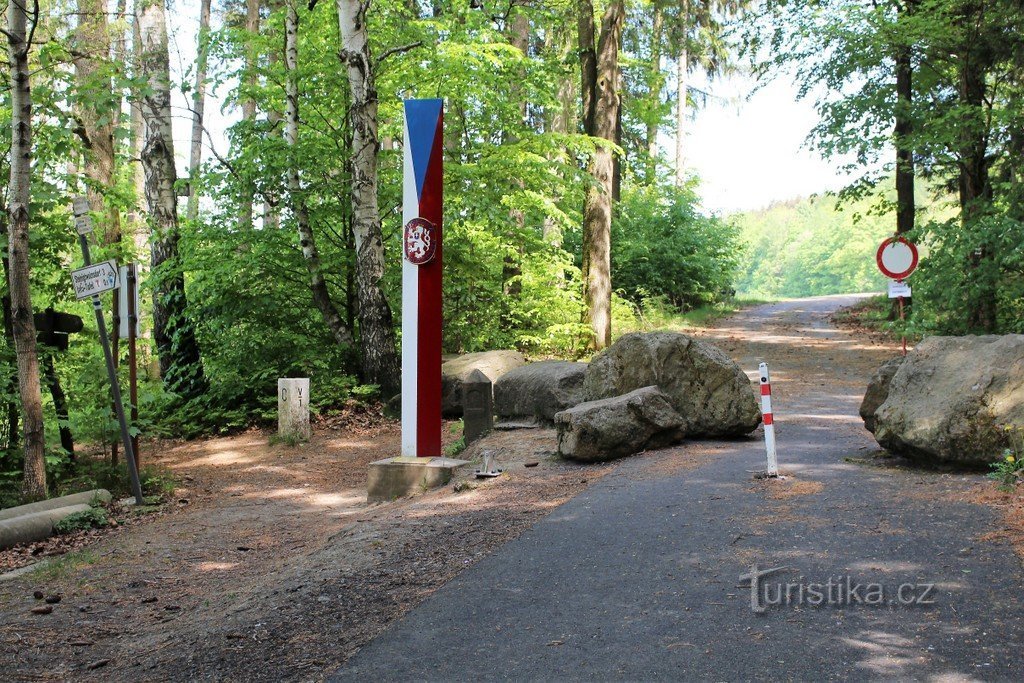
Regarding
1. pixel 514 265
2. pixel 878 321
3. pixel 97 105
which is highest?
pixel 97 105

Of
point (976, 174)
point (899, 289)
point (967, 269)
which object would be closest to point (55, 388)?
point (899, 289)

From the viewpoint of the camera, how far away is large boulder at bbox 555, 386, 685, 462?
9898 millimetres

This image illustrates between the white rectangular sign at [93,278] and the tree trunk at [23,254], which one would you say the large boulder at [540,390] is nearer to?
the white rectangular sign at [93,278]

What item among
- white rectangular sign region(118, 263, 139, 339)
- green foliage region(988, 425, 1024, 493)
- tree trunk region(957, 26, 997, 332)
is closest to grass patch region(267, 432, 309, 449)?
white rectangular sign region(118, 263, 139, 339)

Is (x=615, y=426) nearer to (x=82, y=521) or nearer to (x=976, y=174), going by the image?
(x=82, y=521)

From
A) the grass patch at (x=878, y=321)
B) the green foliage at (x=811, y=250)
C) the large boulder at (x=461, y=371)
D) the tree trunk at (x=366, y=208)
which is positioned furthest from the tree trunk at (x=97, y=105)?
the green foliage at (x=811, y=250)

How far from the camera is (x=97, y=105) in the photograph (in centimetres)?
1043

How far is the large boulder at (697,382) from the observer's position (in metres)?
10.7

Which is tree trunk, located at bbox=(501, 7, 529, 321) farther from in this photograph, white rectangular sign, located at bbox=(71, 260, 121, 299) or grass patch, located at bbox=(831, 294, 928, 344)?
white rectangular sign, located at bbox=(71, 260, 121, 299)

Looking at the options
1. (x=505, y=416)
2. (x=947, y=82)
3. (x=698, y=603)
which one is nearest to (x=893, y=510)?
(x=698, y=603)

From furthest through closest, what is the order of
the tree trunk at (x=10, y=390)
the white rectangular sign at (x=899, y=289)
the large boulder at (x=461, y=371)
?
the white rectangular sign at (x=899, y=289), the large boulder at (x=461, y=371), the tree trunk at (x=10, y=390)

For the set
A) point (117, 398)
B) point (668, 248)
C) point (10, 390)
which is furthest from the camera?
point (668, 248)

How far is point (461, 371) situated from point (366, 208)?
334cm

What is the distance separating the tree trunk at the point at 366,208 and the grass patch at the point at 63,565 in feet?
27.0
